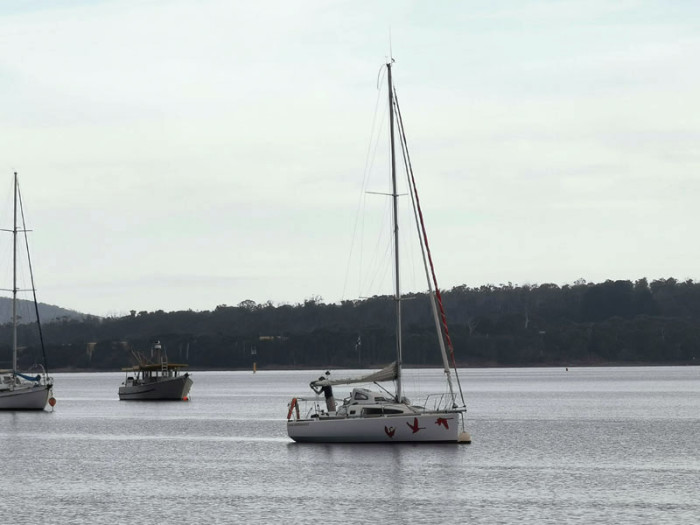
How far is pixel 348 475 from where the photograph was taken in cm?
6181

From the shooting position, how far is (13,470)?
226ft

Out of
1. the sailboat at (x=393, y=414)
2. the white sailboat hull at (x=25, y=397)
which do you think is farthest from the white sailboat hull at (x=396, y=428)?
the white sailboat hull at (x=25, y=397)

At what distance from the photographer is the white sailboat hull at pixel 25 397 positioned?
116 m

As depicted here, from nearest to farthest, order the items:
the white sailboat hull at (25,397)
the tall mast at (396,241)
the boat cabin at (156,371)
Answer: the tall mast at (396,241) → the white sailboat hull at (25,397) → the boat cabin at (156,371)

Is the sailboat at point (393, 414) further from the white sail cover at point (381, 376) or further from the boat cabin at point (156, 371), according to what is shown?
the boat cabin at point (156, 371)

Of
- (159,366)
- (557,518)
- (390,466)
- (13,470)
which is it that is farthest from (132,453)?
(159,366)

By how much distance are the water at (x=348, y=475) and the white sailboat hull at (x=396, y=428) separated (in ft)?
3.06

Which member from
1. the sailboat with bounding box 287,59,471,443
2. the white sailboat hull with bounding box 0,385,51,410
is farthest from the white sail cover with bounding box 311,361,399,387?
the white sailboat hull with bounding box 0,385,51,410

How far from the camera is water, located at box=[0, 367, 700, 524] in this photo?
165 feet

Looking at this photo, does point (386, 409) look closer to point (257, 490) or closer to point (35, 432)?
point (257, 490)

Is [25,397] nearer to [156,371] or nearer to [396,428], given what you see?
[156,371]

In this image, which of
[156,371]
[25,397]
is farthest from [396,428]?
[156,371]

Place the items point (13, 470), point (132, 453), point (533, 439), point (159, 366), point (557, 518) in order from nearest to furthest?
point (557, 518)
point (13, 470)
point (132, 453)
point (533, 439)
point (159, 366)

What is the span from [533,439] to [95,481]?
35229mm
